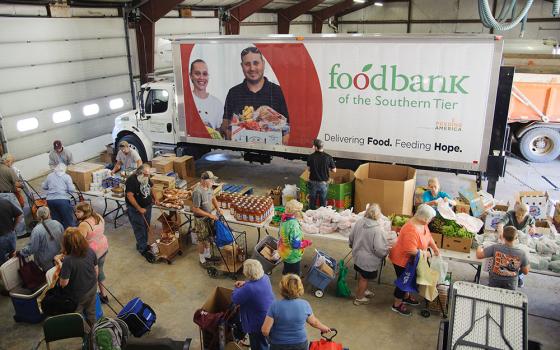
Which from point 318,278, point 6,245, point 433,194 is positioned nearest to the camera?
point 318,278

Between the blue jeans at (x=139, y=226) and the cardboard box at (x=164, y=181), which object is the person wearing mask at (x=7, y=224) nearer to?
the blue jeans at (x=139, y=226)

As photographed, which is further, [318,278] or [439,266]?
[318,278]

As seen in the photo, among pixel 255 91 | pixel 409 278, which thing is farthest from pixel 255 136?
pixel 409 278

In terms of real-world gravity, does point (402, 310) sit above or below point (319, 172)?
below

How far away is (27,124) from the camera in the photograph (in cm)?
1230

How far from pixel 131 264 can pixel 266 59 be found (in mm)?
5294

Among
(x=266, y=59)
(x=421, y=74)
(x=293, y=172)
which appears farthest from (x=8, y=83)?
(x=421, y=74)

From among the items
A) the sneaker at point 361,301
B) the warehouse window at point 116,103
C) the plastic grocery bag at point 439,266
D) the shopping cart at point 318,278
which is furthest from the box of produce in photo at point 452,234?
the warehouse window at point 116,103

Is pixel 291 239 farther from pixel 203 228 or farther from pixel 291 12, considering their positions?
pixel 291 12

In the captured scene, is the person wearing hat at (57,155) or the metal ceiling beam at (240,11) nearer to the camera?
the person wearing hat at (57,155)

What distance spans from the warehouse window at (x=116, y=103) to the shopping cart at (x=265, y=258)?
398 inches

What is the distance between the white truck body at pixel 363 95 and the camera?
8.66 metres

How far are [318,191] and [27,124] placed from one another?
28.3ft

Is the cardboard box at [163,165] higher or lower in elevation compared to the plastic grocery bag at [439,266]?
higher
